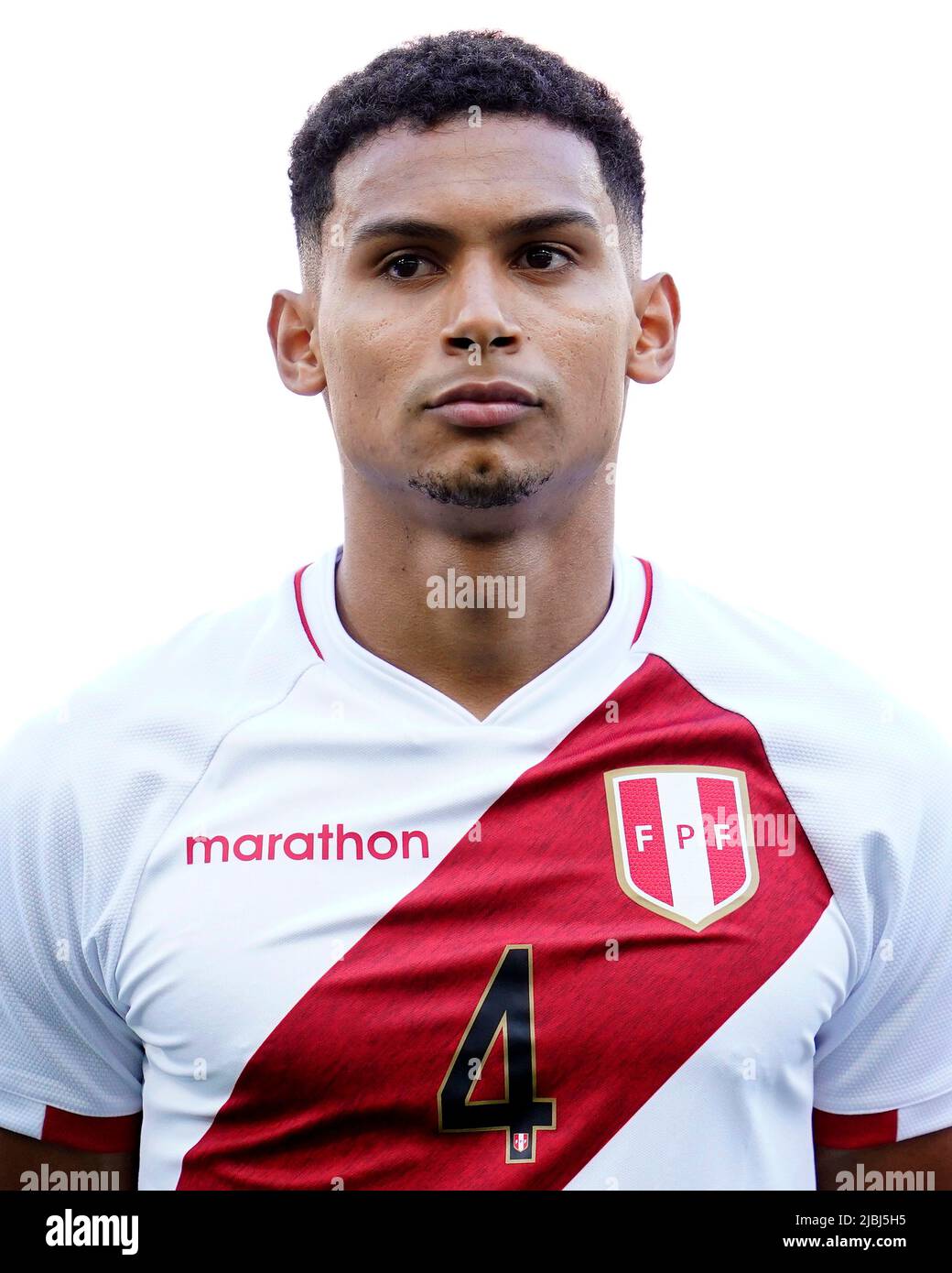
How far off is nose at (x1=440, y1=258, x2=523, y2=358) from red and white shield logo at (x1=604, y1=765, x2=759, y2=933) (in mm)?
939

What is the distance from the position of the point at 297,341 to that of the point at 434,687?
99cm

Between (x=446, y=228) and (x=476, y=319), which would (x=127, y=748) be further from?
(x=446, y=228)

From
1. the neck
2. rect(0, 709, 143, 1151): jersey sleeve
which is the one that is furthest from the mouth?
rect(0, 709, 143, 1151): jersey sleeve

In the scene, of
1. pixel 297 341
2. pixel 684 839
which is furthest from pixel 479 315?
pixel 684 839

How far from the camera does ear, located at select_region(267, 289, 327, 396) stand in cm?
346

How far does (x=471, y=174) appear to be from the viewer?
307 centimetres

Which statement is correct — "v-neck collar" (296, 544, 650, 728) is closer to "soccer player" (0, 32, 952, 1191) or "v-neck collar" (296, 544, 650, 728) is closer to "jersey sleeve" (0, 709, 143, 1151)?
"soccer player" (0, 32, 952, 1191)

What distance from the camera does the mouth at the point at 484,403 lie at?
2.90 meters

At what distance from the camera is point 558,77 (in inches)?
132

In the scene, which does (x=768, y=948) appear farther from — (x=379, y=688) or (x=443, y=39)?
(x=443, y=39)

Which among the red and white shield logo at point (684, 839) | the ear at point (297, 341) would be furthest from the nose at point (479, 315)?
the red and white shield logo at point (684, 839)

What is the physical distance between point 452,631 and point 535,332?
67 cm

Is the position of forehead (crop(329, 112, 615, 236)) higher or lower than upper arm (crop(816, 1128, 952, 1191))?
higher
